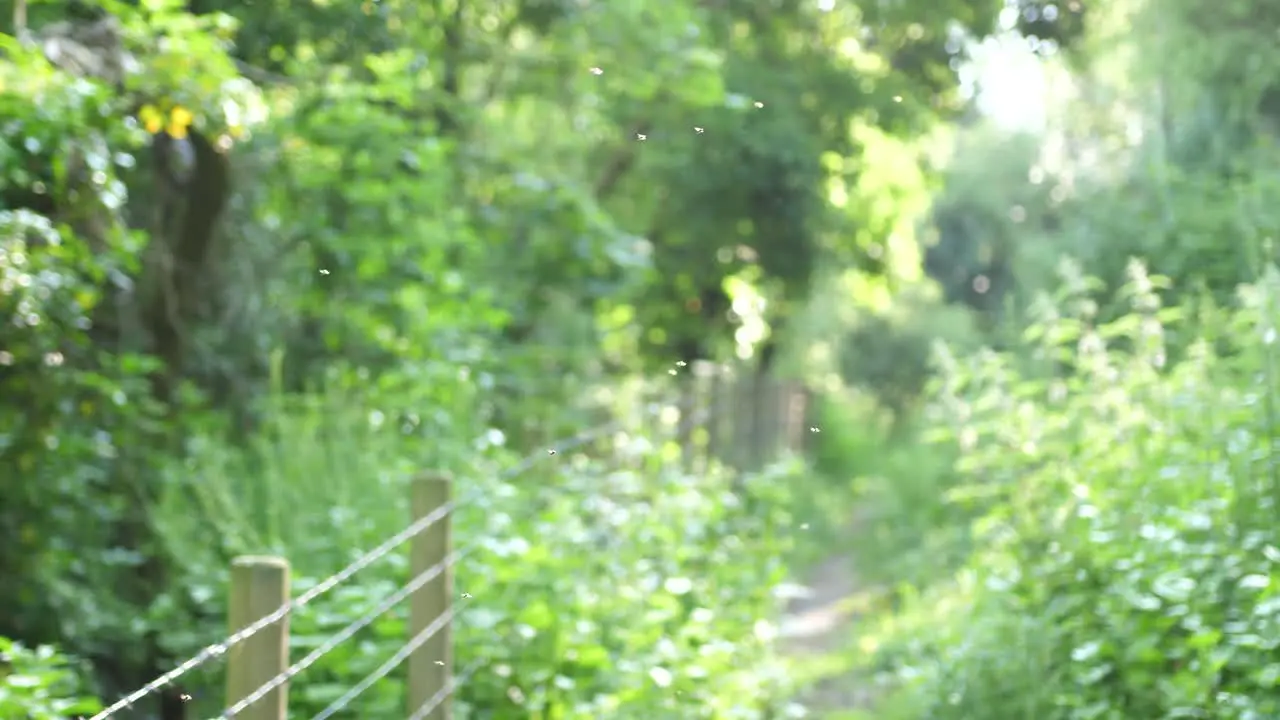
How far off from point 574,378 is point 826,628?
2539 mm

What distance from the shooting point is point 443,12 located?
8.02m

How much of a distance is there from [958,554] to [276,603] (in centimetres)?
707

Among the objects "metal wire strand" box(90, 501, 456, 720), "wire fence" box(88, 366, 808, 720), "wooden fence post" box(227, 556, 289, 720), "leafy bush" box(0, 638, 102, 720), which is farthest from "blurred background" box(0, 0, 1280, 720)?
"wooden fence post" box(227, 556, 289, 720)

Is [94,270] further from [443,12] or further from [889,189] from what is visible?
[889,189]

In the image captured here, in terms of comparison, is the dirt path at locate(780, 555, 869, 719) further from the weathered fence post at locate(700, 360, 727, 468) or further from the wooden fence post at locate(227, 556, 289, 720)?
the wooden fence post at locate(227, 556, 289, 720)

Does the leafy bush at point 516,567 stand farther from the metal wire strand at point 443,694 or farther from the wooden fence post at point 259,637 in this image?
the wooden fence post at point 259,637

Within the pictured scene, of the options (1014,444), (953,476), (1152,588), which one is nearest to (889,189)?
(953,476)

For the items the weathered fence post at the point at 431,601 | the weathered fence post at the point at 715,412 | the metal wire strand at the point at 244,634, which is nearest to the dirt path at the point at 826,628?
the weathered fence post at the point at 715,412

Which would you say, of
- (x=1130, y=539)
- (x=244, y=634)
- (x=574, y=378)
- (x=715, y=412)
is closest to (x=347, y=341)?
(x=574, y=378)

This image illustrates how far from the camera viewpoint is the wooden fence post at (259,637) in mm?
2992

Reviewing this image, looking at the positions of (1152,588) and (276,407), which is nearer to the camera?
(1152,588)

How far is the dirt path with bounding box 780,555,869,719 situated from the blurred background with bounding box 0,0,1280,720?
0.21 feet

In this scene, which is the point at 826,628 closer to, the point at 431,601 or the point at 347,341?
the point at 347,341

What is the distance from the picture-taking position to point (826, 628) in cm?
1045
